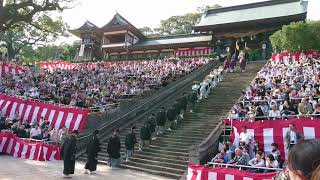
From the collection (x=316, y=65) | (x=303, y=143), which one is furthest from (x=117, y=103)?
(x=303, y=143)

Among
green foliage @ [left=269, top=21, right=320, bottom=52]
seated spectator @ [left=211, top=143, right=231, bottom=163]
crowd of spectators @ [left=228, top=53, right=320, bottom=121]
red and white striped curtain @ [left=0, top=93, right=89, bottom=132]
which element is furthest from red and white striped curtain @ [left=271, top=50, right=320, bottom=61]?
seated spectator @ [left=211, top=143, right=231, bottom=163]

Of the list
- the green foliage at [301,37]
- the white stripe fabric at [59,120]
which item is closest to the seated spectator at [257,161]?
the white stripe fabric at [59,120]

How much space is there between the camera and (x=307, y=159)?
1557mm

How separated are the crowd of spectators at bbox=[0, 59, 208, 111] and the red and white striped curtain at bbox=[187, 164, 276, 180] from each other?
1173 centimetres

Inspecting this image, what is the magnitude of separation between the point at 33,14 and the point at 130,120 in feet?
56.8

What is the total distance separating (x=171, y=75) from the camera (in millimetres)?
27812

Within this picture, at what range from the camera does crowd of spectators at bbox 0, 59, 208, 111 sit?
2365 centimetres

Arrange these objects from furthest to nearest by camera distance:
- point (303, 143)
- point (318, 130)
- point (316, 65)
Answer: point (316, 65), point (318, 130), point (303, 143)

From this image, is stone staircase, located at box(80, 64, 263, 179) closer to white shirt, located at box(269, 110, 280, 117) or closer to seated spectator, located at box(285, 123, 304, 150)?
white shirt, located at box(269, 110, 280, 117)

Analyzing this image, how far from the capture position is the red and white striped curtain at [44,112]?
20047mm

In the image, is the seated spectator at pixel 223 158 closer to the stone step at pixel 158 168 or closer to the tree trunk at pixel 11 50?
the stone step at pixel 158 168

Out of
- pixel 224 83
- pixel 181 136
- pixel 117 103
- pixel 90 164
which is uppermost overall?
pixel 224 83

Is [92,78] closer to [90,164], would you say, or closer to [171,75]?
[171,75]

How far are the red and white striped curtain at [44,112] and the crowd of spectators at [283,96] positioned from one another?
27.2 feet
